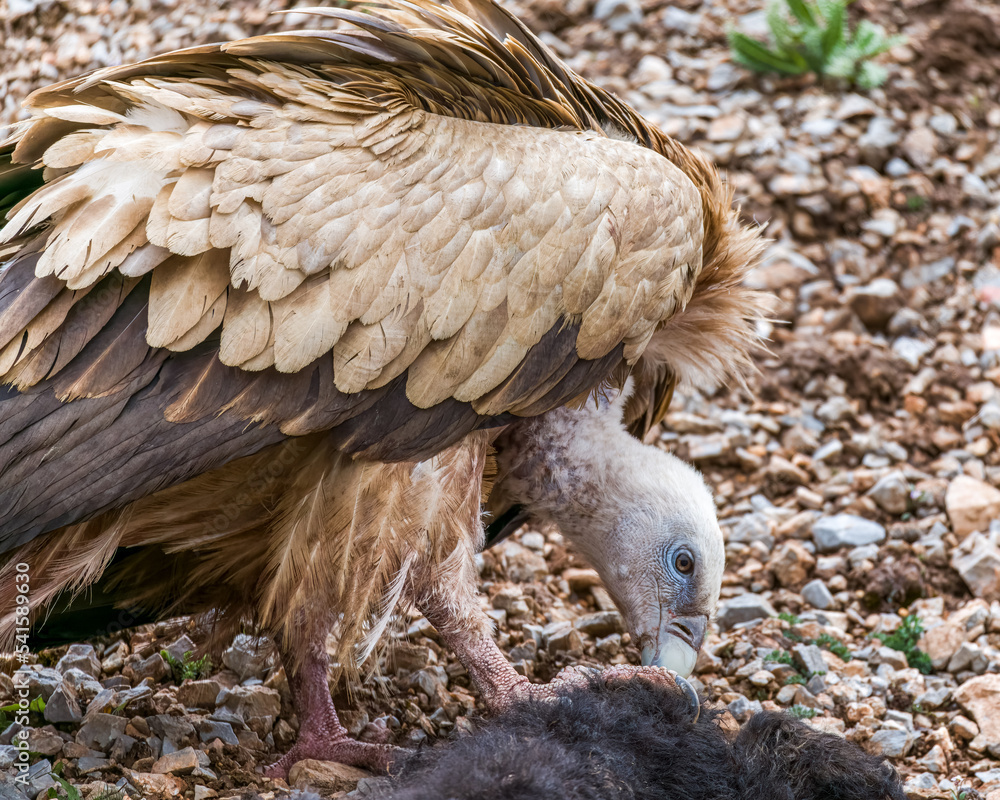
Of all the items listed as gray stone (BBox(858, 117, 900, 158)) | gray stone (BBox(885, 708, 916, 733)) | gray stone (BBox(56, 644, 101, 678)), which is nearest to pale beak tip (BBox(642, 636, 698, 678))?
gray stone (BBox(885, 708, 916, 733))

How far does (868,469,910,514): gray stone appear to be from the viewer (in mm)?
4836

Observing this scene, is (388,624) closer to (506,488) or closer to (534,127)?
(506,488)

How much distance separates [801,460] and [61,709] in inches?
130

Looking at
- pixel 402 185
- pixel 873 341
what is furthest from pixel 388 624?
pixel 873 341

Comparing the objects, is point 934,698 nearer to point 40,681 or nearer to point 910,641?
point 910,641

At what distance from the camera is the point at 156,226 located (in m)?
2.69

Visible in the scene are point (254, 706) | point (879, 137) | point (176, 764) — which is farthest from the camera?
point (879, 137)

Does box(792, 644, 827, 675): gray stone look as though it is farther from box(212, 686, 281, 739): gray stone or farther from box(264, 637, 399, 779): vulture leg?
box(212, 686, 281, 739): gray stone

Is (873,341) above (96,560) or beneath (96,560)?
beneath

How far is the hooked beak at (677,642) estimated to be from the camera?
3414 millimetres

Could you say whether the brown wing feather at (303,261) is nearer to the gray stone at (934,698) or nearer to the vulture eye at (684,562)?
the vulture eye at (684,562)

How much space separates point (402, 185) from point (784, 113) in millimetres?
4391

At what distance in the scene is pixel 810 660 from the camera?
396 cm

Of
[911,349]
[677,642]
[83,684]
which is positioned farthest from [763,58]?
[83,684]
